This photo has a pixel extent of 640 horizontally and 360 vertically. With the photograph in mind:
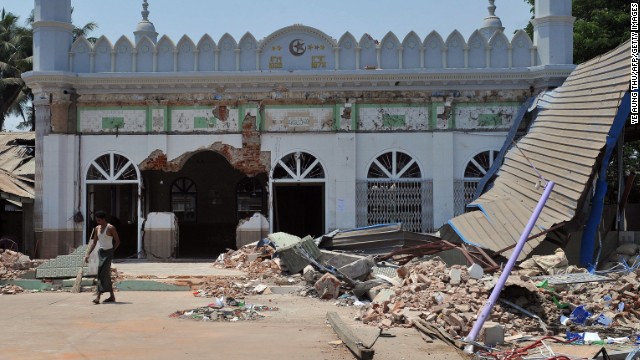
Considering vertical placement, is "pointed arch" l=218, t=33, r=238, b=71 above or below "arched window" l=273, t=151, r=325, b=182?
above

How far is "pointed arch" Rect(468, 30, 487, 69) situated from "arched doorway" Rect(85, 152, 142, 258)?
33.1 ft

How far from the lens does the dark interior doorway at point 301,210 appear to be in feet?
94.3

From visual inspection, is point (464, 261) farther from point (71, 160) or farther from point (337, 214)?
point (71, 160)

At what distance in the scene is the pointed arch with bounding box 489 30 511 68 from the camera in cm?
2148

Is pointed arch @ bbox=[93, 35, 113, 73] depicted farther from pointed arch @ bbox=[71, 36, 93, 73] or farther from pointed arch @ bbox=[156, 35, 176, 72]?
pointed arch @ bbox=[156, 35, 176, 72]

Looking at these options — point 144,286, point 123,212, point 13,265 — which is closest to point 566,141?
point 144,286

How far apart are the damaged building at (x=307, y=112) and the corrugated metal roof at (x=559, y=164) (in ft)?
8.55

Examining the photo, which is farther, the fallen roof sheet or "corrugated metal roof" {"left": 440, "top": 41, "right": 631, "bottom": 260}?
the fallen roof sheet

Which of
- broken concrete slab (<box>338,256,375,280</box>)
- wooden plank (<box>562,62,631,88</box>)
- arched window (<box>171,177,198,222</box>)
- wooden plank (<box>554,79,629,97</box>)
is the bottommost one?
broken concrete slab (<box>338,256,375,280</box>)

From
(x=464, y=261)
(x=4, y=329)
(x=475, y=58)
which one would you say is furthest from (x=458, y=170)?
(x=4, y=329)

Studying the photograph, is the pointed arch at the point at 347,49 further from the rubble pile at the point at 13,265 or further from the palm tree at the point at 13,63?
the palm tree at the point at 13,63

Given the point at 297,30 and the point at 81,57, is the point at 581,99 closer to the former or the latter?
the point at 297,30

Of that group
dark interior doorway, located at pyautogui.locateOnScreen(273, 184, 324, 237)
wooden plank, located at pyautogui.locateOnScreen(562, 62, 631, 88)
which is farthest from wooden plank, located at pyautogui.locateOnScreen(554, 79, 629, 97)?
dark interior doorway, located at pyautogui.locateOnScreen(273, 184, 324, 237)

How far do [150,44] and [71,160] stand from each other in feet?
13.1
